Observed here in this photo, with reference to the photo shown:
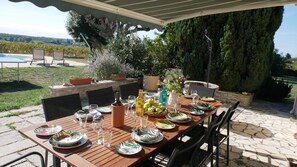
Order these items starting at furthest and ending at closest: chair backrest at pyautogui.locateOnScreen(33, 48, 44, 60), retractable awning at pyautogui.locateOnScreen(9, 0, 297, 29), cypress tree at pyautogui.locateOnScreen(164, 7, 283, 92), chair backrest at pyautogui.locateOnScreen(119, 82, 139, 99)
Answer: chair backrest at pyautogui.locateOnScreen(33, 48, 44, 60) → cypress tree at pyautogui.locateOnScreen(164, 7, 283, 92) → chair backrest at pyautogui.locateOnScreen(119, 82, 139, 99) → retractable awning at pyautogui.locateOnScreen(9, 0, 297, 29)

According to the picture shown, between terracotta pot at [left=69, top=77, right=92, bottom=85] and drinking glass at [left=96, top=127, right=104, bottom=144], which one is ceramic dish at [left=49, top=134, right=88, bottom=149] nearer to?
drinking glass at [left=96, top=127, right=104, bottom=144]

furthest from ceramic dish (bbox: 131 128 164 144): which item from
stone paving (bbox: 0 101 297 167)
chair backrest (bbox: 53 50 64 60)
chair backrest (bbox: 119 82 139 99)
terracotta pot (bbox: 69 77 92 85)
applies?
chair backrest (bbox: 53 50 64 60)

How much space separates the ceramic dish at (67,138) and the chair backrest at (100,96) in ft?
4.86

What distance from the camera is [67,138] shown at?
84.7 inches

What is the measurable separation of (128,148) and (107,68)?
6541mm

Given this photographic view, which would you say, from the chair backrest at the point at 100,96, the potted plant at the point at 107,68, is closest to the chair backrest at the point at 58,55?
the potted plant at the point at 107,68

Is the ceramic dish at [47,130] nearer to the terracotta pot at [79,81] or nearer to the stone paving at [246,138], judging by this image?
the stone paving at [246,138]

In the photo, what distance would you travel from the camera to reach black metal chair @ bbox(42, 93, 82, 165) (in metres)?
2.84

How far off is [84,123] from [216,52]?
7338 mm

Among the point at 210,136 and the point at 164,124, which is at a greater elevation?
the point at 164,124

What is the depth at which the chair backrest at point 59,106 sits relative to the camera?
285 cm

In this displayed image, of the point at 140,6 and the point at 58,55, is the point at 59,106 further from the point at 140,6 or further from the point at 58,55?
the point at 58,55

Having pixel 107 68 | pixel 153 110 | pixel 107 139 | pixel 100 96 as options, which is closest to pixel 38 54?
pixel 107 68

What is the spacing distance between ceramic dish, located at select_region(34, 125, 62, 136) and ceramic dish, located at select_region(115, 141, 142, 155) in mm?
803
